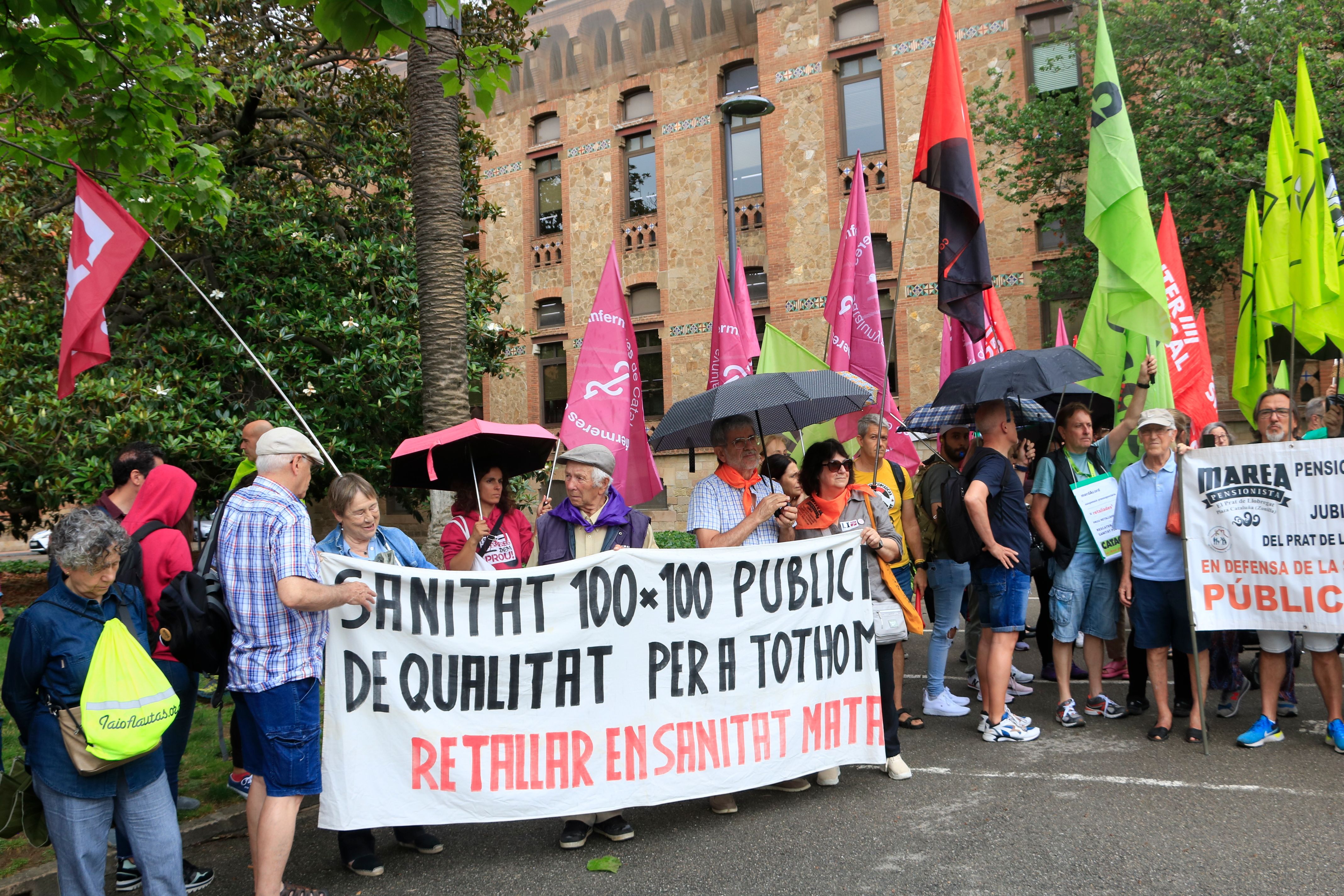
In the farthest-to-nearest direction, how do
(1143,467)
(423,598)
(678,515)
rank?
(678,515), (1143,467), (423,598)

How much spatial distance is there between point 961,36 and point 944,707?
1691cm

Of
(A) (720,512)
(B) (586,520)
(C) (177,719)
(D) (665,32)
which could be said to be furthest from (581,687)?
(D) (665,32)

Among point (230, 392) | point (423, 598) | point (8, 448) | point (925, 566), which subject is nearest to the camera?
point (423, 598)

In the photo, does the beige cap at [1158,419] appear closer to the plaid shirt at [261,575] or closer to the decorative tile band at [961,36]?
the plaid shirt at [261,575]

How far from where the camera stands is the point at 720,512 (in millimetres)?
5207

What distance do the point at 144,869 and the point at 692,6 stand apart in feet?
73.9

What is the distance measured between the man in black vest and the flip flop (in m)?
0.87

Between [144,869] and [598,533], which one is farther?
[598,533]

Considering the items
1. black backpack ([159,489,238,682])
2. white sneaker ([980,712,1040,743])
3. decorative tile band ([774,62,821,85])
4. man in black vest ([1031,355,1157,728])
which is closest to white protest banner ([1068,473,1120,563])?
man in black vest ([1031,355,1157,728])

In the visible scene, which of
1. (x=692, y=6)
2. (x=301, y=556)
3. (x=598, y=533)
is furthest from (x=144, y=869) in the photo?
(x=692, y=6)

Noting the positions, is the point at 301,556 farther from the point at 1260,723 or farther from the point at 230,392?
the point at 230,392

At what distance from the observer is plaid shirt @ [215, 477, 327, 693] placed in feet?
12.4

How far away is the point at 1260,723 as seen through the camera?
5551 mm

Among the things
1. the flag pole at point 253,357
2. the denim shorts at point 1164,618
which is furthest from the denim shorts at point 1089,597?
the flag pole at point 253,357
